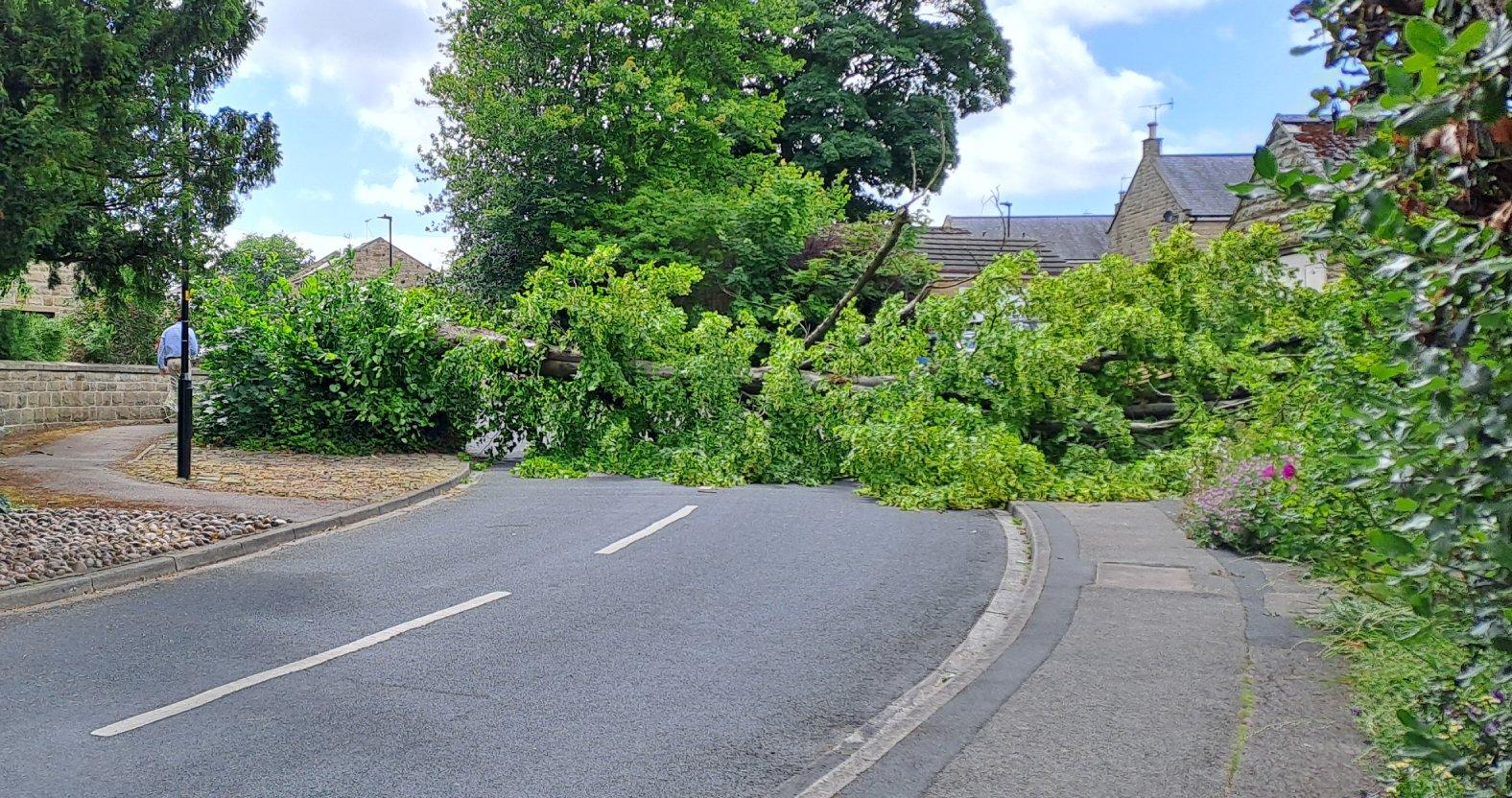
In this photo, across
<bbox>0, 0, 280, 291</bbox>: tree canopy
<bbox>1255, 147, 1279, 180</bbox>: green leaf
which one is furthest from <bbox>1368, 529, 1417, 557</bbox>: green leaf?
<bbox>0, 0, 280, 291</bbox>: tree canopy

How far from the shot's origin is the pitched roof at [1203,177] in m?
42.8

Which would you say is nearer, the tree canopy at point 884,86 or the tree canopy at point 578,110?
the tree canopy at point 578,110

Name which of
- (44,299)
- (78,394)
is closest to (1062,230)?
(44,299)

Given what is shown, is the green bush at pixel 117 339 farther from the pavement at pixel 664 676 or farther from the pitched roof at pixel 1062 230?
the pitched roof at pixel 1062 230

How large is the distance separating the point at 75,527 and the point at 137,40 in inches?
172

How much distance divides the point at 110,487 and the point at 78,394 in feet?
36.0

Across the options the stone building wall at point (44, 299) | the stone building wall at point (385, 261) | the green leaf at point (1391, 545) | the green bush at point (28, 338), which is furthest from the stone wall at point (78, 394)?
the stone building wall at point (385, 261)

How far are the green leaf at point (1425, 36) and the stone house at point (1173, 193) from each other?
134ft

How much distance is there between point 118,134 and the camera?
9.67 m

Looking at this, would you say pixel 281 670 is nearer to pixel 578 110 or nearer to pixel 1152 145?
pixel 578 110

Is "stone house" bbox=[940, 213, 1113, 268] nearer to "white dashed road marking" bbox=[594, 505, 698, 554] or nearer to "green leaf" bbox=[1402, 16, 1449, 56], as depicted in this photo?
"white dashed road marking" bbox=[594, 505, 698, 554]

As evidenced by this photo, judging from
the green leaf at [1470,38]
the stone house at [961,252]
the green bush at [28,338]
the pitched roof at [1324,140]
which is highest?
the stone house at [961,252]

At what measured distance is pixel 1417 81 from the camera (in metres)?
2.40

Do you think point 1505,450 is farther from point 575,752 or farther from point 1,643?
point 1,643
